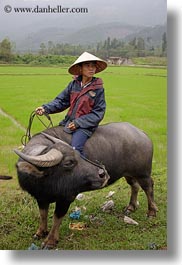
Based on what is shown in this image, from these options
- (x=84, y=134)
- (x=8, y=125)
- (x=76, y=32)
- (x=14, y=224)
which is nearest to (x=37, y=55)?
(x=76, y=32)

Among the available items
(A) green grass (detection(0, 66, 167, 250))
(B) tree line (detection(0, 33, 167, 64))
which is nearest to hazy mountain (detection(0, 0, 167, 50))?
(B) tree line (detection(0, 33, 167, 64))

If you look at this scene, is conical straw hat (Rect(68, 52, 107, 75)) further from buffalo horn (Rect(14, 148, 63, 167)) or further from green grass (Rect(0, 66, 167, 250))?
buffalo horn (Rect(14, 148, 63, 167))

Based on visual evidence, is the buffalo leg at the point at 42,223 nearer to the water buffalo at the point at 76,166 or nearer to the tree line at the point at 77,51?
the water buffalo at the point at 76,166

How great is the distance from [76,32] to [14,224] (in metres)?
1.18

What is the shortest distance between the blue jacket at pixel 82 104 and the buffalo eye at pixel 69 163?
192mm

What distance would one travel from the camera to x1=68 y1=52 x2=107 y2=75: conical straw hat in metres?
2.34

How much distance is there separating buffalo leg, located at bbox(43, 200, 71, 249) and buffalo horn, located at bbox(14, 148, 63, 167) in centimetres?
30

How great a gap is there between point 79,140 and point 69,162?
6.0 inches

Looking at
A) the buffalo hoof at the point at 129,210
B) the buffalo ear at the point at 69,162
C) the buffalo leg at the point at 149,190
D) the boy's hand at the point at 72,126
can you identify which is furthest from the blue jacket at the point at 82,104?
the buffalo hoof at the point at 129,210

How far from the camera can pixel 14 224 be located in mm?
2598

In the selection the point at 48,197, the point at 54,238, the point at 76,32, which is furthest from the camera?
the point at 76,32

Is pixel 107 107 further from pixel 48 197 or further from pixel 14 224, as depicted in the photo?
pixel 14 224

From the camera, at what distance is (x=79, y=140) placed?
7.63ft

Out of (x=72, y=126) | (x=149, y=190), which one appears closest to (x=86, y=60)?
(x=72, y=126)
